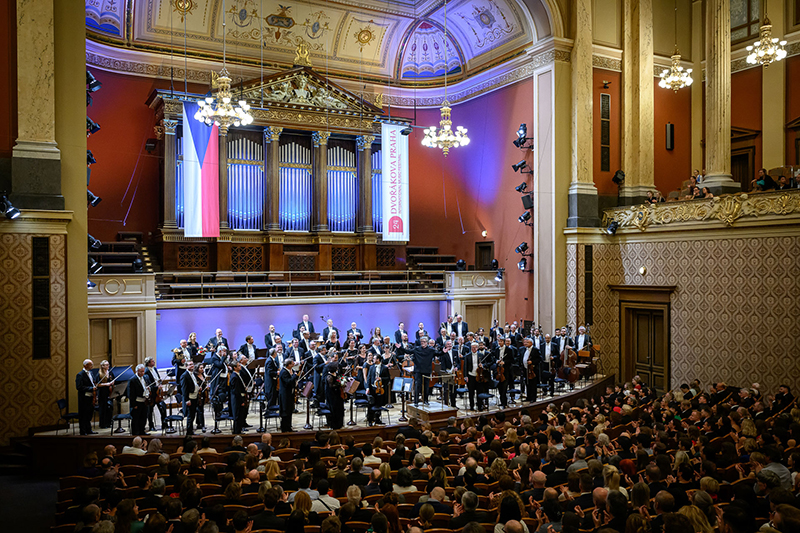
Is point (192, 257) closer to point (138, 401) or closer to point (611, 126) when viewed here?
point (138, 401)

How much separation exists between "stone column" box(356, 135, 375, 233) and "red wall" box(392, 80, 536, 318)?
9.22 ft

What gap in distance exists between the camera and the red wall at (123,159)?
17125 mm

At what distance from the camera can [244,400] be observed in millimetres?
10617

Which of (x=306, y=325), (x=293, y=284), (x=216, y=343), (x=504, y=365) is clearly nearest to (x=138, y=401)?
(x=216, y=343)

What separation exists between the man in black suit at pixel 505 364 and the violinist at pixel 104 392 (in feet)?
24.6

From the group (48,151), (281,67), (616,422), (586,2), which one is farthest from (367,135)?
(616,422)

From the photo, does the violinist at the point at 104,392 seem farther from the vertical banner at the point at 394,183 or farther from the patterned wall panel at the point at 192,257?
the vertical banner at the point at 394,183

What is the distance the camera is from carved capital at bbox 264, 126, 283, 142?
17812mm

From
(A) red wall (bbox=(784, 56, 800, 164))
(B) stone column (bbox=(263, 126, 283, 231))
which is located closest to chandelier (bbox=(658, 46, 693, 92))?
(A) red wall (bbox=(784, 56, 800, 164))

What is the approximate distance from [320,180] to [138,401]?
9884 mm

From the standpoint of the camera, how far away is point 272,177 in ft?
58.9

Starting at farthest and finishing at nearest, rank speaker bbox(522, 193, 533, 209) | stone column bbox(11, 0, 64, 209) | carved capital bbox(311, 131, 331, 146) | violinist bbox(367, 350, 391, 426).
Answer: carved capital bbox(311, 131, 331, 146)
speaker bbox(522, 193, 533, 209)
violinist bbox(367, 350, 391, 426)
stone column bbox(11, 0, 64, 209)

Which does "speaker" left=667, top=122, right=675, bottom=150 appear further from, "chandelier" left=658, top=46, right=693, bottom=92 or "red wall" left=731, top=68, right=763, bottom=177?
"chandelier" left=658, top=46, right=693, bottom=92

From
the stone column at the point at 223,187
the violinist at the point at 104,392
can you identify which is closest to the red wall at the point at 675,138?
the stone column at the point at 223,187
